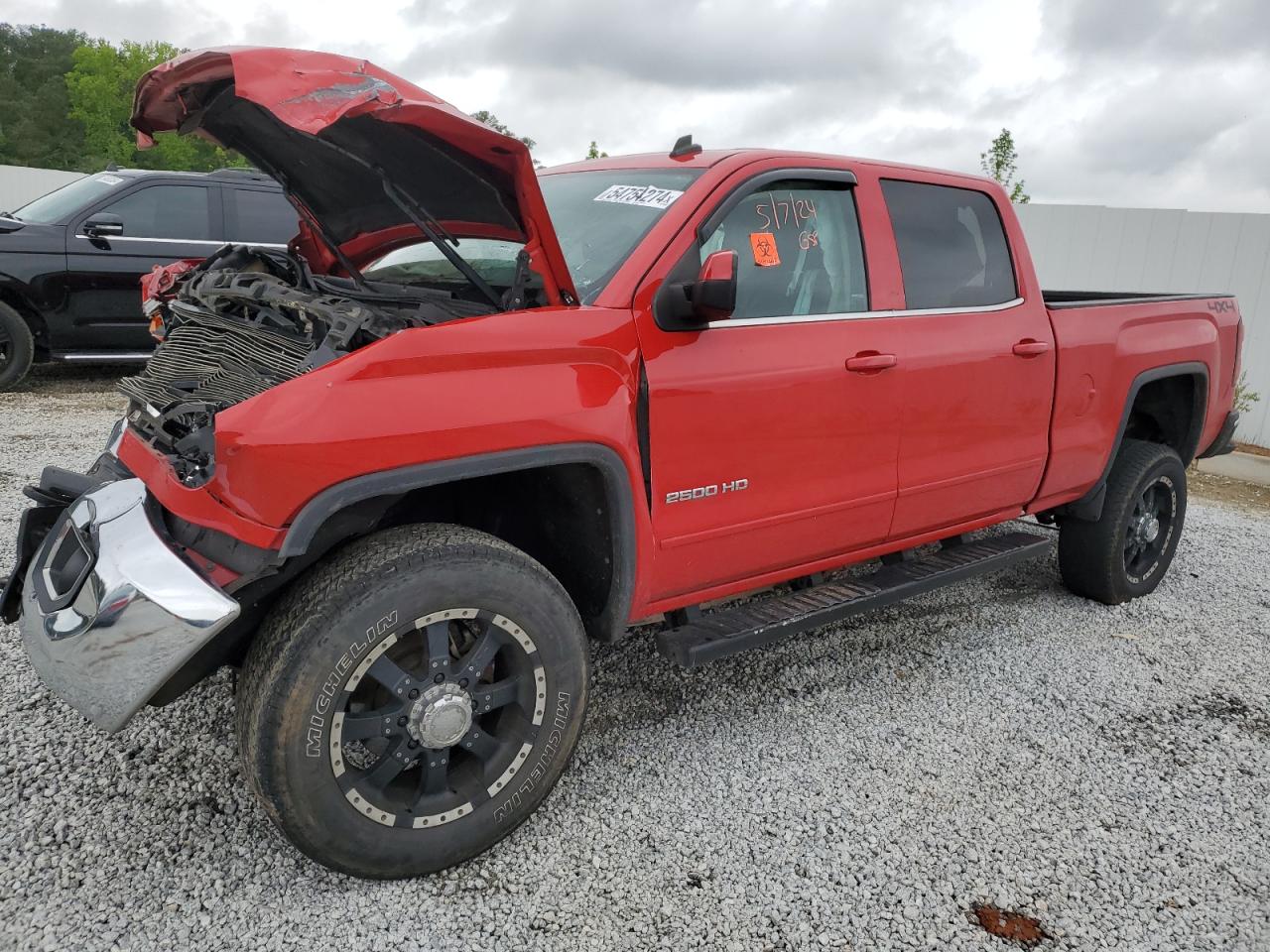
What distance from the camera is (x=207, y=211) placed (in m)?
8.27

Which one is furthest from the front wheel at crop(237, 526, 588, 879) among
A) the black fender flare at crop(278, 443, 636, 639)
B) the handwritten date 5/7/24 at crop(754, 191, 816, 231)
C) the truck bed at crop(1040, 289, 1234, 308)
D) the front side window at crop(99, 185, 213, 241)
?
the front side window at crop(99, 185, 213, 241)

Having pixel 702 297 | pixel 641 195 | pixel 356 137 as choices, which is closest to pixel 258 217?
pixel 641 195

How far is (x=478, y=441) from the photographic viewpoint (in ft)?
7.38

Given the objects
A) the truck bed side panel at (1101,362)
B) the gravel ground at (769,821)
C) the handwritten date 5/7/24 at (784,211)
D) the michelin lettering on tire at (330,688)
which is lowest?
the gravel ground at (769,821)

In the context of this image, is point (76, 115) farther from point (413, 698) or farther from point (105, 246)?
point (413, 698)

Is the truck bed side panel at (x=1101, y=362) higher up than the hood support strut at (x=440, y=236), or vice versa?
the hood support strut at (x=440, y=236)

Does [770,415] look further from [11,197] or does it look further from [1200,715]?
[11,197]

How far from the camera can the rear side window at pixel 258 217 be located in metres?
8.38

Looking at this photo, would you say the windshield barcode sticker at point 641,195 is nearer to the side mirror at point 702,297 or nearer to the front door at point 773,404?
the front door at point 773,404

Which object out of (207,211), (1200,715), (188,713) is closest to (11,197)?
(207,211)

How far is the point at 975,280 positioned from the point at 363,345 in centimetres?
248

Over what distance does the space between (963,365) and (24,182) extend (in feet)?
87.9

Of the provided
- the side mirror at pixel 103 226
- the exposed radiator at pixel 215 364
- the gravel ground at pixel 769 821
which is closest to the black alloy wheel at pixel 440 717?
the gravel ground at pixel 769 821

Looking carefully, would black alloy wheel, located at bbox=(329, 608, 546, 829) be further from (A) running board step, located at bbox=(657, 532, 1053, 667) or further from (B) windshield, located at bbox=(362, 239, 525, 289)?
(B) windshield, located at bbox=(362, 239, 525, 289)
